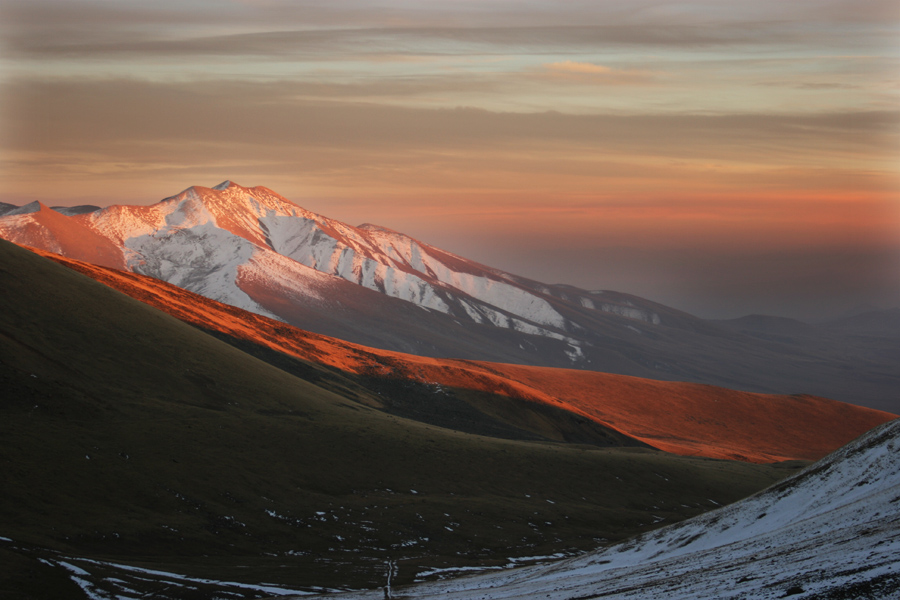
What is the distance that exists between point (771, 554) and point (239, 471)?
153 feet

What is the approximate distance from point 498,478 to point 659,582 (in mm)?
50685

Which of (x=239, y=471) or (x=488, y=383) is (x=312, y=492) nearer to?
(x=239, y=471)

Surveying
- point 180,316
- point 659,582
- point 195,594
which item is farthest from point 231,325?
point 659,582

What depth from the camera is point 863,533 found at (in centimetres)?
3130

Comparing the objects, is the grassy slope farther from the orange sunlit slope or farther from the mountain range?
the orange sunlit slope

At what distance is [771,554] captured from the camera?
1326 inches

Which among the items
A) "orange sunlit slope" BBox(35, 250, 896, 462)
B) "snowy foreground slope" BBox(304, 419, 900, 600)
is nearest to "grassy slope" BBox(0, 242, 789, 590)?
"snowy foreground slope" BBox(304, 419, 900, 600)

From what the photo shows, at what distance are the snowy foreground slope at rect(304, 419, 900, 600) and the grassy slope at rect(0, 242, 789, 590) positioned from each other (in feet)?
38.8

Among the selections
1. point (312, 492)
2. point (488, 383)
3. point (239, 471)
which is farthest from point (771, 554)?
point (488, 383)

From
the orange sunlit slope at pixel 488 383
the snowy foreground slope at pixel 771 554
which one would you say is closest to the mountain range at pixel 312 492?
the snowy foreground slope at pixel 771 554

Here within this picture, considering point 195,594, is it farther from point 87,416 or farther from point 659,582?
point 87,416

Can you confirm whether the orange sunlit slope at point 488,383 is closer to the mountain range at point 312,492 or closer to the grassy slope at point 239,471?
the mountain range at point 312,492

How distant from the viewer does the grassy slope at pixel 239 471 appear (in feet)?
168

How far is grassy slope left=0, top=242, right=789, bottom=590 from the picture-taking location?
5116 cm
